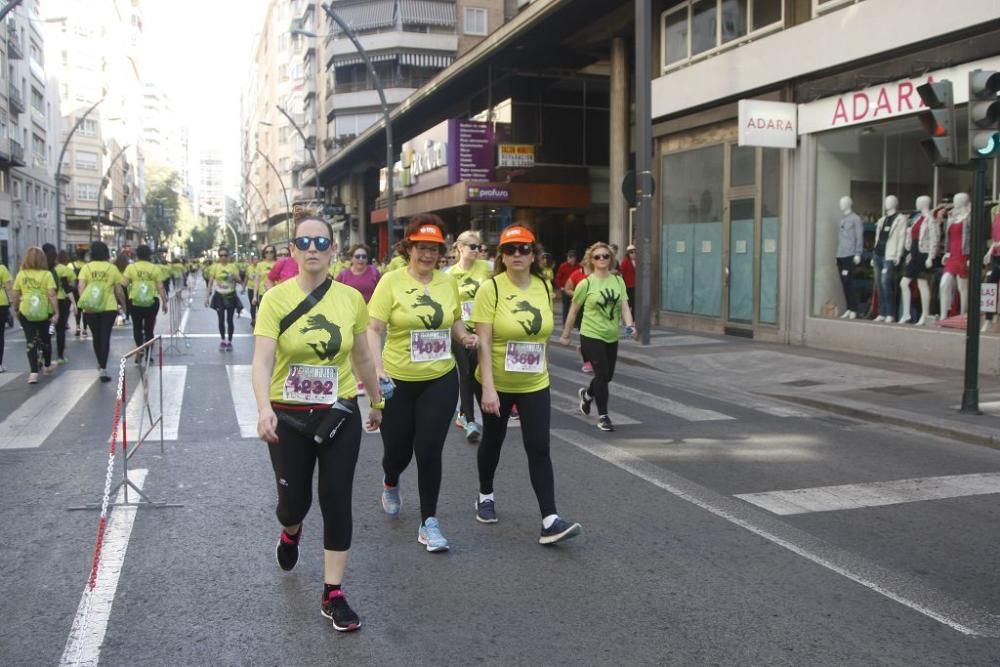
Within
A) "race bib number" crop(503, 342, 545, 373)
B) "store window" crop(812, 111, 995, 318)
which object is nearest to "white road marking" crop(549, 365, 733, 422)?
"race bib number" crop(503, 342, 545, 373)

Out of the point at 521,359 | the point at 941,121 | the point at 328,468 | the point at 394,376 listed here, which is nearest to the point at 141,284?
the point at 394,376

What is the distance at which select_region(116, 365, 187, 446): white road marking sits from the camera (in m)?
7.57

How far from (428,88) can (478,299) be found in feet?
93.7

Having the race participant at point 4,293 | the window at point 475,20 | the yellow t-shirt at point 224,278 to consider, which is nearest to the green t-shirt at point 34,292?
the race participant at point 4,293

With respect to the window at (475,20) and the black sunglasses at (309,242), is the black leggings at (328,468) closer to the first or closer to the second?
the black sunglasses at (309,242)

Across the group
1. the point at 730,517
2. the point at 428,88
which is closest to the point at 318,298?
the point at 730,517

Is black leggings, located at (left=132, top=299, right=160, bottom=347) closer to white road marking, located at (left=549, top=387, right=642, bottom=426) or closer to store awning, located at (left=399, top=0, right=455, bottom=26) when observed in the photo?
white road marking, located at (left=549, top=387, right=642, bottom=426)

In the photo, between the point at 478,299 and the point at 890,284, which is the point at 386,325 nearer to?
the point at 478,299

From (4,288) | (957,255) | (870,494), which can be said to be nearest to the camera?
(870,494)

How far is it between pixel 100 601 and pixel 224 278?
13.0 m

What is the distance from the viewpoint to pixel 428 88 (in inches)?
1289

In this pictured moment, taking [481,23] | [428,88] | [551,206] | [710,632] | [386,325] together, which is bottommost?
[710,632]

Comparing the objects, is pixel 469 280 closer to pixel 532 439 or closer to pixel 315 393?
pixel 532 439

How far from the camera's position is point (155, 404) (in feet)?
29.2
